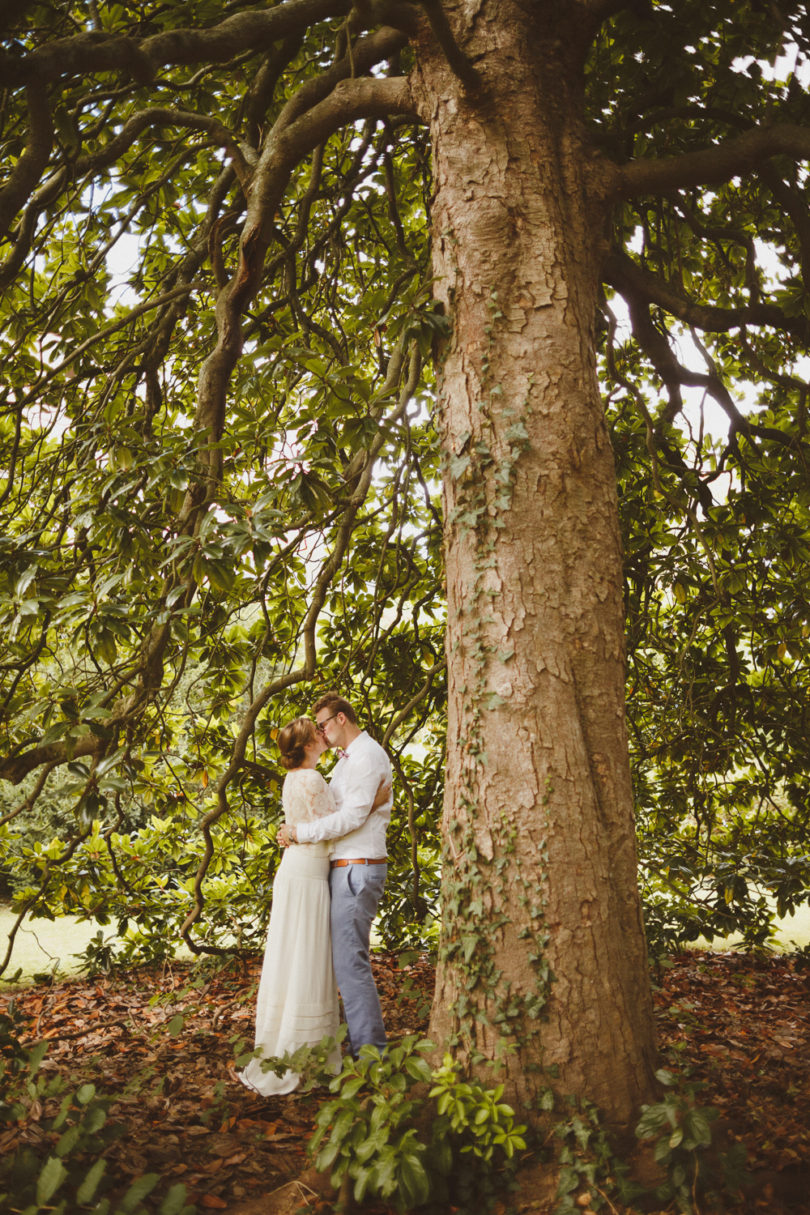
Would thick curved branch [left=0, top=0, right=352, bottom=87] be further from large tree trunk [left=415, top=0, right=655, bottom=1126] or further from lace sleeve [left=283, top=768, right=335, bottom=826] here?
lace sleeve [left=283, top=768, right=335, bottom=826]

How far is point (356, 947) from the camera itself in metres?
3.76

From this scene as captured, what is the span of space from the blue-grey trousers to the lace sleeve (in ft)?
0.97

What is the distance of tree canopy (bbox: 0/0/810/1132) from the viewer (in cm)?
288

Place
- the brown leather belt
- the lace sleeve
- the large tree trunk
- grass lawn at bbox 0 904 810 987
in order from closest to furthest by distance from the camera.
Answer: the large tree trunk → the brown leather belt → the lace sleeve → grass lawn at bbox 0 904 810 987

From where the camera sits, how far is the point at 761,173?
3.57 metres

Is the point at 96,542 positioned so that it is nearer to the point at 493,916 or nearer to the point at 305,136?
the point at 305,136

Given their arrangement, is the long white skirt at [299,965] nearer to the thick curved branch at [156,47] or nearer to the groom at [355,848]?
the groom at [355,848]

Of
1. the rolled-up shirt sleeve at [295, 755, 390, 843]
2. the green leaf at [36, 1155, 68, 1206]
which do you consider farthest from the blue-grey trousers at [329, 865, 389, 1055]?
the green leaf at [36, 1155, 68, 1206]

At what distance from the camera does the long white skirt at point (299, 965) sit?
12.5 ft

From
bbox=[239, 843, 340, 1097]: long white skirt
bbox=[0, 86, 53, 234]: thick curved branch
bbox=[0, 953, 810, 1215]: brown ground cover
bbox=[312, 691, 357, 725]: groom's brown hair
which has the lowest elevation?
bbox=[0, 953, 810, 1215]: brown ground cover

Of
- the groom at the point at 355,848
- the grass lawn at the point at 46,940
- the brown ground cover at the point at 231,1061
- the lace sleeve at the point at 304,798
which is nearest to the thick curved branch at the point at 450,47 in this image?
the groom at the point at 355,848

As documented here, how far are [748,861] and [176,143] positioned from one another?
5323 millimetres

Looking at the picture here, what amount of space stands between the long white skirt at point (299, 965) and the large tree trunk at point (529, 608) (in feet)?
4.02

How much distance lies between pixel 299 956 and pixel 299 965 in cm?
4
